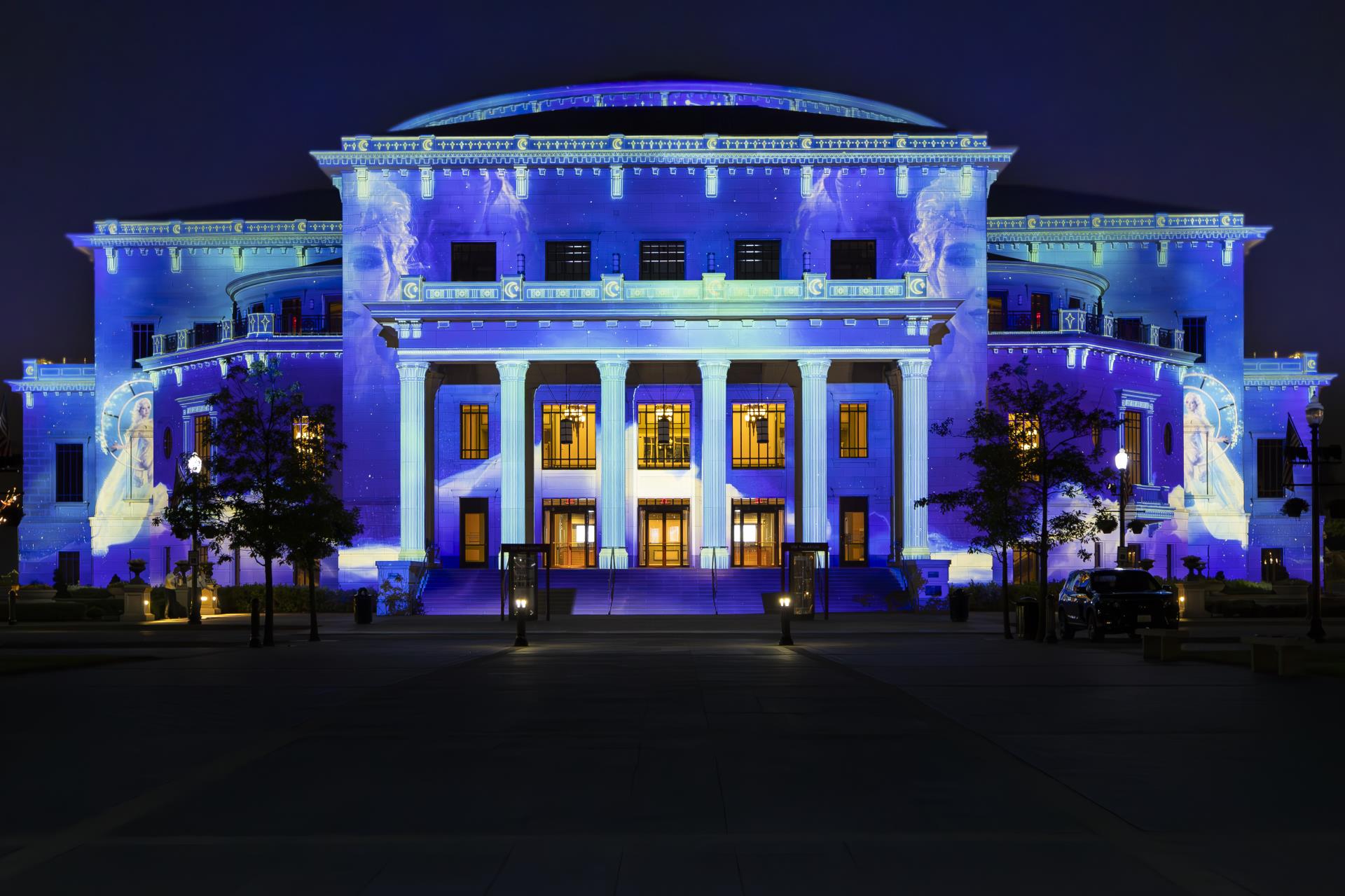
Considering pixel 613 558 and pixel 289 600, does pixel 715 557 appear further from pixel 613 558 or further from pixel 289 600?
pixel 289 600

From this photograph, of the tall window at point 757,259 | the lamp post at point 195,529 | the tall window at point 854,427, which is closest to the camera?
the lamp post at point 195,529

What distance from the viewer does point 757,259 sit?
63.8 metres

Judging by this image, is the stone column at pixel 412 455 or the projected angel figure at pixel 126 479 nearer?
the stone column at pixel 412 455

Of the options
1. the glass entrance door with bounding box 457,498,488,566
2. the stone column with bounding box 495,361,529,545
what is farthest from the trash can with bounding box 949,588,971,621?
the glass entrance door with bounding box 457,498,488,566

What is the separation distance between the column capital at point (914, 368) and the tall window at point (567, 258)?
14439 millimetres

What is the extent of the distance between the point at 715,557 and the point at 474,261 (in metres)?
17.1

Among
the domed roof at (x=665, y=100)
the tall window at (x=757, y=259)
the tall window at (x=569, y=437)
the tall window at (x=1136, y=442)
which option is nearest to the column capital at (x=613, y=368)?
the tall window at (x=569, y=437)

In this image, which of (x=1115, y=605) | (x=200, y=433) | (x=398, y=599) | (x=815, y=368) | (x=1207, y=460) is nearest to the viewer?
(x=1115, y=605)

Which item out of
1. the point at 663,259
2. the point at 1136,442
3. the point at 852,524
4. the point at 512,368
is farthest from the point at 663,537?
the point at 1136,442

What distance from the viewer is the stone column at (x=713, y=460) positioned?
59.6 metres

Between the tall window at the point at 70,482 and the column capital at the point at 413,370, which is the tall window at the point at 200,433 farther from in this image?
the tall window at the point at 70,482

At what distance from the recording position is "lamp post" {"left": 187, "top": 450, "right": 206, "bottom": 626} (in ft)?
131

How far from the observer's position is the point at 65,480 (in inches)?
3031

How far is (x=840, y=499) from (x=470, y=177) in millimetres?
21600
